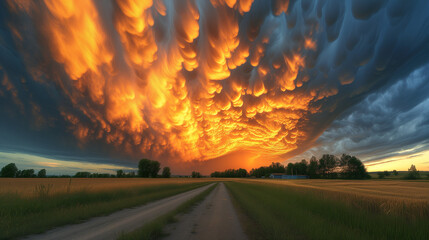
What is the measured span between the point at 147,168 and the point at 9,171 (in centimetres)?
7812

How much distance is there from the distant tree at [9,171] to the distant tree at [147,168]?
235ft

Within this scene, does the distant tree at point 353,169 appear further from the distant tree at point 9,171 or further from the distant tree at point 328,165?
the distant tree at point 9,171

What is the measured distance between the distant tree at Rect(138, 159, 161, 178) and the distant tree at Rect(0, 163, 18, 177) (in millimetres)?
71616

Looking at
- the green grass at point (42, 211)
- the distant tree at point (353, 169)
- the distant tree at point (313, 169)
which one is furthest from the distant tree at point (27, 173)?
the distant tree at point (353, 169)

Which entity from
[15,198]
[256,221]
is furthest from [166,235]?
[15,198]

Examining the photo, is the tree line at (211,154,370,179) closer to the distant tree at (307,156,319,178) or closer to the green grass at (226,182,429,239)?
the distant tree at (307,156,319,178)

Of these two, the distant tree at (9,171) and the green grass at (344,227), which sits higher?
the distant tree at (9,171)

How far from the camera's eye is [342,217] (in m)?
9.52

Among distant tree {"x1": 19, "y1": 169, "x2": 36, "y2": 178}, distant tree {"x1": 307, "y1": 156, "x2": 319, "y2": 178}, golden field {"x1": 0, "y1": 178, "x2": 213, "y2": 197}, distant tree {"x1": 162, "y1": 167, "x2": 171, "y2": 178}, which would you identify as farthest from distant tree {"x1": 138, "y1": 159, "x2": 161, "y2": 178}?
distant tree {"x1": 307, "y1": 156, "x2": 319, "y2": 178}

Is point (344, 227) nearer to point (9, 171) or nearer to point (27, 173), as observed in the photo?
point (9, 171)

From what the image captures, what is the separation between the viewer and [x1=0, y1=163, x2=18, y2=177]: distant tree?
337 feet

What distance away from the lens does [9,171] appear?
4092 inches

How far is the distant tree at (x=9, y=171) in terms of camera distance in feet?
337

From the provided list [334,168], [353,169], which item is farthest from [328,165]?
[353,169]
